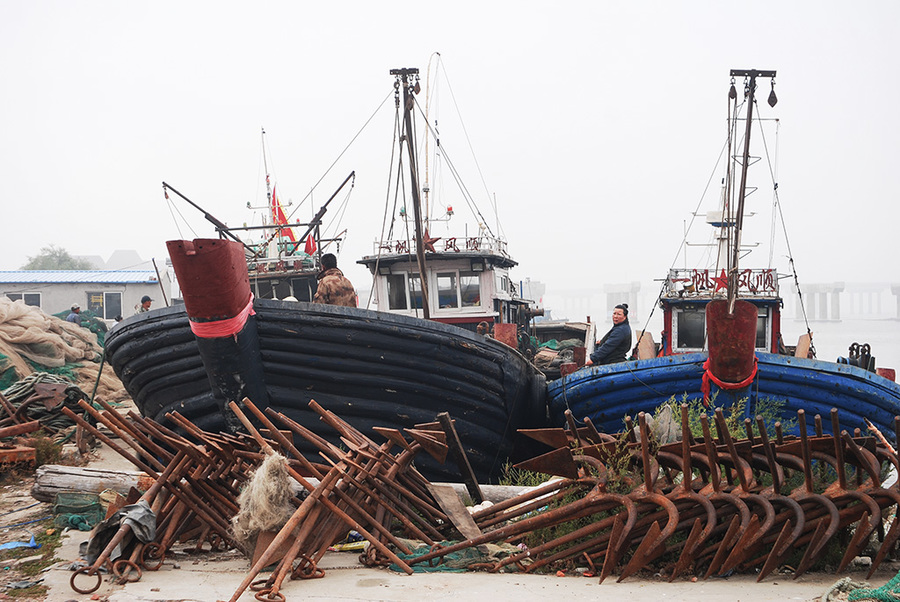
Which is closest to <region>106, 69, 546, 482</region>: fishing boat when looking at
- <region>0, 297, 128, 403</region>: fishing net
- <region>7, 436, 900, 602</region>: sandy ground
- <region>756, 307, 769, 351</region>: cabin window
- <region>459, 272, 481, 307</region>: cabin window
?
<region>7, 436, 900, 602</region>: sandy ground

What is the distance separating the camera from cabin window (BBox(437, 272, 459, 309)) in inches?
489

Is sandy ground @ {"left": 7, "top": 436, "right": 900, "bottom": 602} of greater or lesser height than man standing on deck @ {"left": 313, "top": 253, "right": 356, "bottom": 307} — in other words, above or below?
below

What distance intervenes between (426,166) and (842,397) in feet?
29.6

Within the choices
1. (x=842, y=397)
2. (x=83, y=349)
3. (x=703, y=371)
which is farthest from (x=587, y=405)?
(x=83, y=349)

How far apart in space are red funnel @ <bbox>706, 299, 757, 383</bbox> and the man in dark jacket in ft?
7.70

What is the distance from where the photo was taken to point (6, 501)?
7121 millimetres

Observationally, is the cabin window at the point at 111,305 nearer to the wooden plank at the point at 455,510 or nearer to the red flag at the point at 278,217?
the red flag at the point at 278,217

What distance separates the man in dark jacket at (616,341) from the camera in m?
10.4

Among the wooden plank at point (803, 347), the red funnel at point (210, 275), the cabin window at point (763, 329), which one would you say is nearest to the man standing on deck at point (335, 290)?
the red funnel at point (210, 275)

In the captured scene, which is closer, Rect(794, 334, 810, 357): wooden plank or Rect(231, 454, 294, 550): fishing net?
Rect(231, 454, 294, 550): fishing net

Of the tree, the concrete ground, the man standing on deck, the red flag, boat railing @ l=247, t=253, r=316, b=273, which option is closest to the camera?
the concrete ground

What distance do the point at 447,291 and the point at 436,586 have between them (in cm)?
814

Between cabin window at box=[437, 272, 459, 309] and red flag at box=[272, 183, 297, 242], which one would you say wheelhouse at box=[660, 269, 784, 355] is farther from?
red flag at box=[272, 183, 297, 242]

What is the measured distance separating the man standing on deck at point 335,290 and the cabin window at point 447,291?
150 inches
